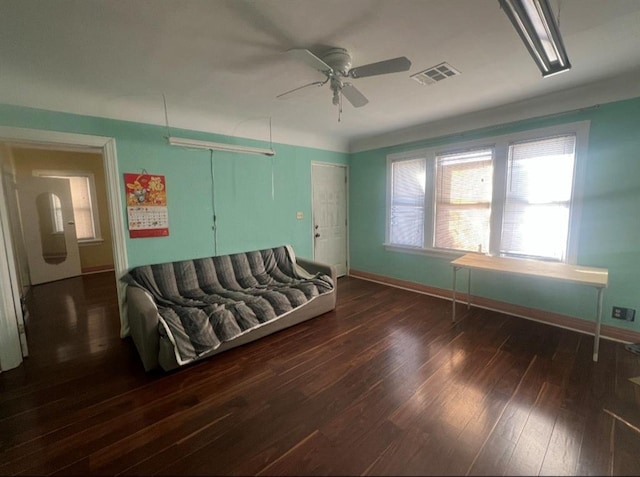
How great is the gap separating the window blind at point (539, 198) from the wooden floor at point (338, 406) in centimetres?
98

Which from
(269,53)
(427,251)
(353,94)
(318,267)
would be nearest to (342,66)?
(353,94)

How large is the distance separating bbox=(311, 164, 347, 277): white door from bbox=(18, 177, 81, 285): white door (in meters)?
5.04

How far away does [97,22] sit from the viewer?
1667 mm

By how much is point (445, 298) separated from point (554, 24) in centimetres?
328

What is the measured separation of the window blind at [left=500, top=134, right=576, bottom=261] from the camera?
2916 mm

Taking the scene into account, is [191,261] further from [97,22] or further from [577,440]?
[577,440]

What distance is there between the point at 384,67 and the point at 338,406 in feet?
7.87

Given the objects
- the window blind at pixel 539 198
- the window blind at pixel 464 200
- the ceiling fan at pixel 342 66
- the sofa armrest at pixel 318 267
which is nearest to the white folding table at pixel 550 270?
the window blind at pixel 539 198

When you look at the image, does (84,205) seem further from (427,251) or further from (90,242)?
(427,251)

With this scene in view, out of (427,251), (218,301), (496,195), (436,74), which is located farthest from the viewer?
(427,251)

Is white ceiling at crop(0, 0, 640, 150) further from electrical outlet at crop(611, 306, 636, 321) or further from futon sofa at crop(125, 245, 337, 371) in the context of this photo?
electrical outlet at crop(611, 306, 636, 321)

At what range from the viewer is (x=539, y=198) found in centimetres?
307

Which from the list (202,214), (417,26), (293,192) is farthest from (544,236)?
(202,214)

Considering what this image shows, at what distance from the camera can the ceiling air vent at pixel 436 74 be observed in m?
2.28
